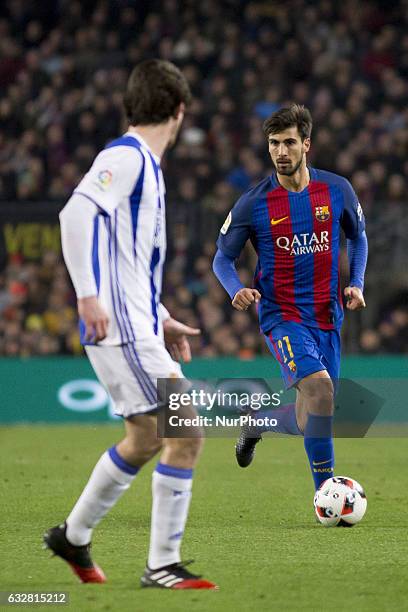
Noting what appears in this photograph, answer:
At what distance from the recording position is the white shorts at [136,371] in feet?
16.2

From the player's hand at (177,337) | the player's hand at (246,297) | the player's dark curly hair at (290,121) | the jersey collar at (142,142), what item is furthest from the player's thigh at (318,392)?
the jersey collar at (142,142)

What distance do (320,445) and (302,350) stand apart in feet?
1.91

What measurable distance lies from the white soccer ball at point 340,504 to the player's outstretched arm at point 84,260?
9.02 ft

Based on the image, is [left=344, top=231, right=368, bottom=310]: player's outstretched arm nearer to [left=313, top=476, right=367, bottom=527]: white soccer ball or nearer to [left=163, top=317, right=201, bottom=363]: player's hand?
[left=313, top=476, right=367, bottom=527]: white soccer ball

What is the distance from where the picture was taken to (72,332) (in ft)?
52.9

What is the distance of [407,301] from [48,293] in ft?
15.9

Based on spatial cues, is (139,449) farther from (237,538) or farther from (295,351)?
(295,351)

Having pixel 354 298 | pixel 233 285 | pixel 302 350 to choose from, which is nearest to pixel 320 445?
pixel 302 350

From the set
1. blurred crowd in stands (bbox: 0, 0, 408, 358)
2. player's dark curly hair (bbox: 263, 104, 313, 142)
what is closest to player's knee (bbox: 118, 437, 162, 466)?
player's dark curly hair (bbox: 263, 104, 313, 142)

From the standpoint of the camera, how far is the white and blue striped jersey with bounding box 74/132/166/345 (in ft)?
16.2

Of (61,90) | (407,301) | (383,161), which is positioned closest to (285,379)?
(407,301)

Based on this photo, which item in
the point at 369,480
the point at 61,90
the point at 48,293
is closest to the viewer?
the point at 369,480

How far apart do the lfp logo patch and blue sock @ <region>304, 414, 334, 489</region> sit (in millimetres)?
2948

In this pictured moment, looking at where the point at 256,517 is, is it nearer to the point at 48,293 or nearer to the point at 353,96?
the point at 48,293
